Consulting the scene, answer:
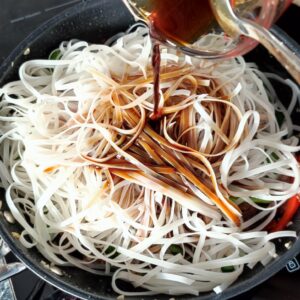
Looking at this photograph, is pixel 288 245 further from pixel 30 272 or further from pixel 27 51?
pixel 27 51

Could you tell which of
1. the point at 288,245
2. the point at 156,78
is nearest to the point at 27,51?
the point at 156,78

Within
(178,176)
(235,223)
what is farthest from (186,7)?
(235,223)

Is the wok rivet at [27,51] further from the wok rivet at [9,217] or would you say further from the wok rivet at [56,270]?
the wok rivet at [56,270]

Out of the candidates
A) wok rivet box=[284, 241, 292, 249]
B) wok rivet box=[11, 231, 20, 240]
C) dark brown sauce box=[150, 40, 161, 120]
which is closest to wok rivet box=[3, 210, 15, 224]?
wok rivet box=[11, 231, 20, 240]

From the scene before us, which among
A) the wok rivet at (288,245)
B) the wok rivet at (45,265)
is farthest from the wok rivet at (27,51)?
the wok rivet at (288,245)

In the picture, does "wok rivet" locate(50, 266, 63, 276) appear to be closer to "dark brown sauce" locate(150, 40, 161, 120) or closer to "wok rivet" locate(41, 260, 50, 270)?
"wok rivet" locate(41, 260, 50, 270)

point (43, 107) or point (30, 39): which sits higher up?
point (30, 39)

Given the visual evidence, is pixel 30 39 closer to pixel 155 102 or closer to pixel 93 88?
pixel 93 88
